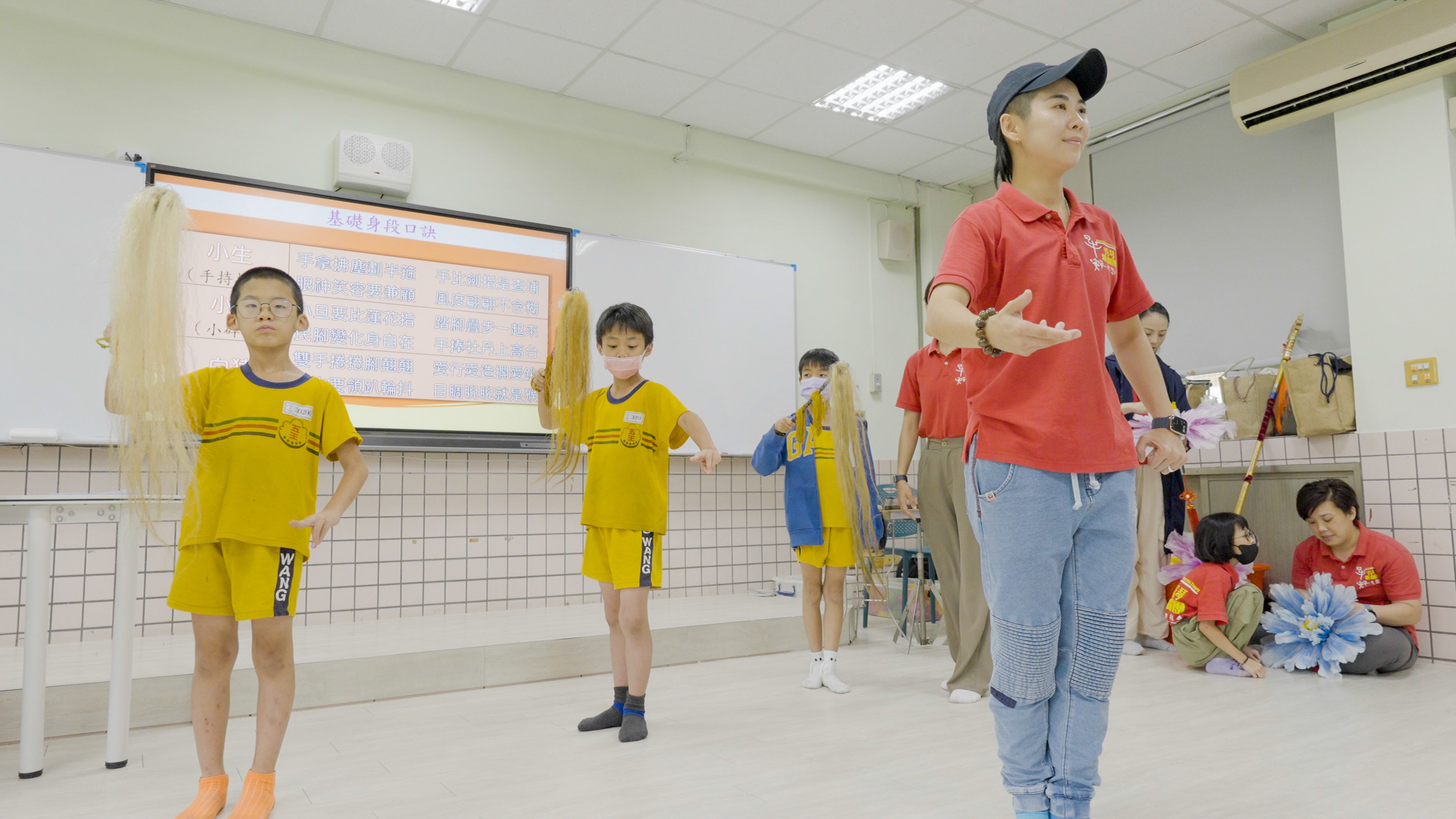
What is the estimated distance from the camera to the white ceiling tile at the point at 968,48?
14.1ft

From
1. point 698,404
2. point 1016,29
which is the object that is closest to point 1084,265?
point 1016,29

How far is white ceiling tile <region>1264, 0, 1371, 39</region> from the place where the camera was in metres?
4.02

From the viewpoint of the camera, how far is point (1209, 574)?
3.57 m

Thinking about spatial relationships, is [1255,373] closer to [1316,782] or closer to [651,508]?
[1316,782]

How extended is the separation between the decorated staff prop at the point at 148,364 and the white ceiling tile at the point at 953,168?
16.4 ft

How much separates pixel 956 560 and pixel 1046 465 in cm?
200

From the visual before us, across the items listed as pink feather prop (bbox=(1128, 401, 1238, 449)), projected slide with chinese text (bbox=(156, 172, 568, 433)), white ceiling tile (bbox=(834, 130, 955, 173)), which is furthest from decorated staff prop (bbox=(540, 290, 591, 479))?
white ceiling tile (bbox=(834, 130, 955, 173))

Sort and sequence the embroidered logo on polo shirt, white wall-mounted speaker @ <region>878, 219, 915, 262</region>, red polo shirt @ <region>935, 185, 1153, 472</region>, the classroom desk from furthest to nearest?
white wall-mounted speaker @ <region>878, 219, 915, 262</region> → the classroom desk → the embroidered logo on polo shirt → red polo shirt @ <region>935, 185, 1153, 472</region>

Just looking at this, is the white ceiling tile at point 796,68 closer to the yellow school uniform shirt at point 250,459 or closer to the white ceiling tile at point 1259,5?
the white ceiling tile at point 1259,5

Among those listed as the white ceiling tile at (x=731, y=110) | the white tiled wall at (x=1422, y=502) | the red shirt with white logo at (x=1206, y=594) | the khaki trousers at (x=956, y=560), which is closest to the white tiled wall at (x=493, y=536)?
the white tiled wall at (x=1422, y=502)

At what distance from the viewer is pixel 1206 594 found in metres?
3.53

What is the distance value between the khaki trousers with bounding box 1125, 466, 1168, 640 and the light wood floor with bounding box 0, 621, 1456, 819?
2.03 ft

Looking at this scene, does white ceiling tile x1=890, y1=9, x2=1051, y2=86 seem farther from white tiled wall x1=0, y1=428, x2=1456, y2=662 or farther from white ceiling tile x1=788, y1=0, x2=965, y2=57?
white tiled wall x1=0, y1=428, x2=1456, y2=662

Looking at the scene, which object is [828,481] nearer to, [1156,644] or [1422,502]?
[1156,644]
